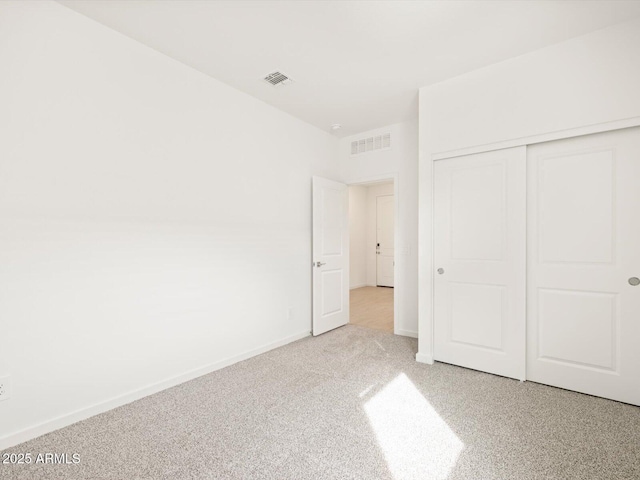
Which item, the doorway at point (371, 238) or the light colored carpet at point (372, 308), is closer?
the light colored carpet at point (372, 308)

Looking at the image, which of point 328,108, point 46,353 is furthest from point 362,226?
point 46,353

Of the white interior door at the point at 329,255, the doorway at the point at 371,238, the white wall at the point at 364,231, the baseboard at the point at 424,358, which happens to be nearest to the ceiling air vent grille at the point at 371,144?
the white interior door at the point at 329,255

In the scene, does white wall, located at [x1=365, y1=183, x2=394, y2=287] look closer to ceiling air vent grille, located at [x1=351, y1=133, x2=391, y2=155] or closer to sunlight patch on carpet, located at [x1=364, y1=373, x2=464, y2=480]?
ceiling air vent grille, located at [x1=351, y1=133, x2=391, y2=155]

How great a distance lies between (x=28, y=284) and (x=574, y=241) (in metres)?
3.79

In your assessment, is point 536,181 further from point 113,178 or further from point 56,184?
point 56,184

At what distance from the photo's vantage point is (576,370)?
2322 mm

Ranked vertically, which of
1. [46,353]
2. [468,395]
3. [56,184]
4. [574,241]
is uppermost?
[56,184]

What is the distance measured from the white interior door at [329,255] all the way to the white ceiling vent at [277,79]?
1.23 metres

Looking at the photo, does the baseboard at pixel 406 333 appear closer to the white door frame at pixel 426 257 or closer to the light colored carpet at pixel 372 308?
the light colored carpet at pixel 372 308

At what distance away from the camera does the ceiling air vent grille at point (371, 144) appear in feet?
13.0

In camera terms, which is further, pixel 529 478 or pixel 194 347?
pixel 194 347

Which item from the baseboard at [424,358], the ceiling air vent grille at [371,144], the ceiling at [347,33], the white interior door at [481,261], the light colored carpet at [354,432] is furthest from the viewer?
the ceiling air vent grille at [371,144]

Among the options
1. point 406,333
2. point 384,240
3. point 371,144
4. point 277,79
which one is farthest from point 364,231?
point 277,79

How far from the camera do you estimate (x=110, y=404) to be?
212 cm
